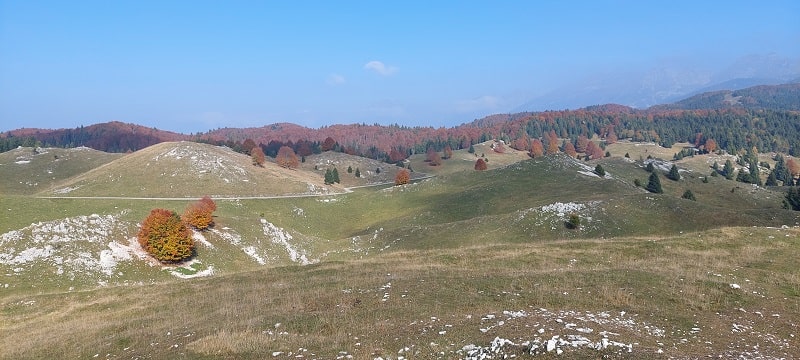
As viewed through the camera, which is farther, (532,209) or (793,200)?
(793,200)

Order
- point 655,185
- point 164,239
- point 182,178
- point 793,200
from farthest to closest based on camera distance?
point 182,178
point 655,185
point 793,200
point 164,239

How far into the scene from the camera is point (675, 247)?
38594 mm

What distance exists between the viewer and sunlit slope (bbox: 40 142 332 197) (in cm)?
11988

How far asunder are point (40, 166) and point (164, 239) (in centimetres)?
13369

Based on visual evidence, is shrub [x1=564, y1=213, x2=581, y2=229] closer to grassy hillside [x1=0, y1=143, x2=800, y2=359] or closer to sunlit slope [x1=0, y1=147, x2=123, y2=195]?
grassy hillside [x1=0, y1=143, x2=800, y2=359]

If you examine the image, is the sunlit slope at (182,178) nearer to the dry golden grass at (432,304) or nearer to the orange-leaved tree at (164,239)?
the orange-leaved tree at (164,239)

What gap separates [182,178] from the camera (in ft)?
Result: 423

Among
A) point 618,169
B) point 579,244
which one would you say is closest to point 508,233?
point 579,244

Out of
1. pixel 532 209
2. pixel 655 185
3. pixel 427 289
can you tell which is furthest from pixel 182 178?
pixel 655 185

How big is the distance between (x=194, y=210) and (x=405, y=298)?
53.3 meters

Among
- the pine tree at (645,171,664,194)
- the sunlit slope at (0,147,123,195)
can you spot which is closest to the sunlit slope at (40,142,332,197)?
the sunlit slope at (0,147,123,195)

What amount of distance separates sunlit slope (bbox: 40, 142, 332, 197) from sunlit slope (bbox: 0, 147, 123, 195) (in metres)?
14.5

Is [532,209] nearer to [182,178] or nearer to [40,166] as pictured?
[182,178]

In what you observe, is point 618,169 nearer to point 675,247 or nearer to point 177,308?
point 675,247
